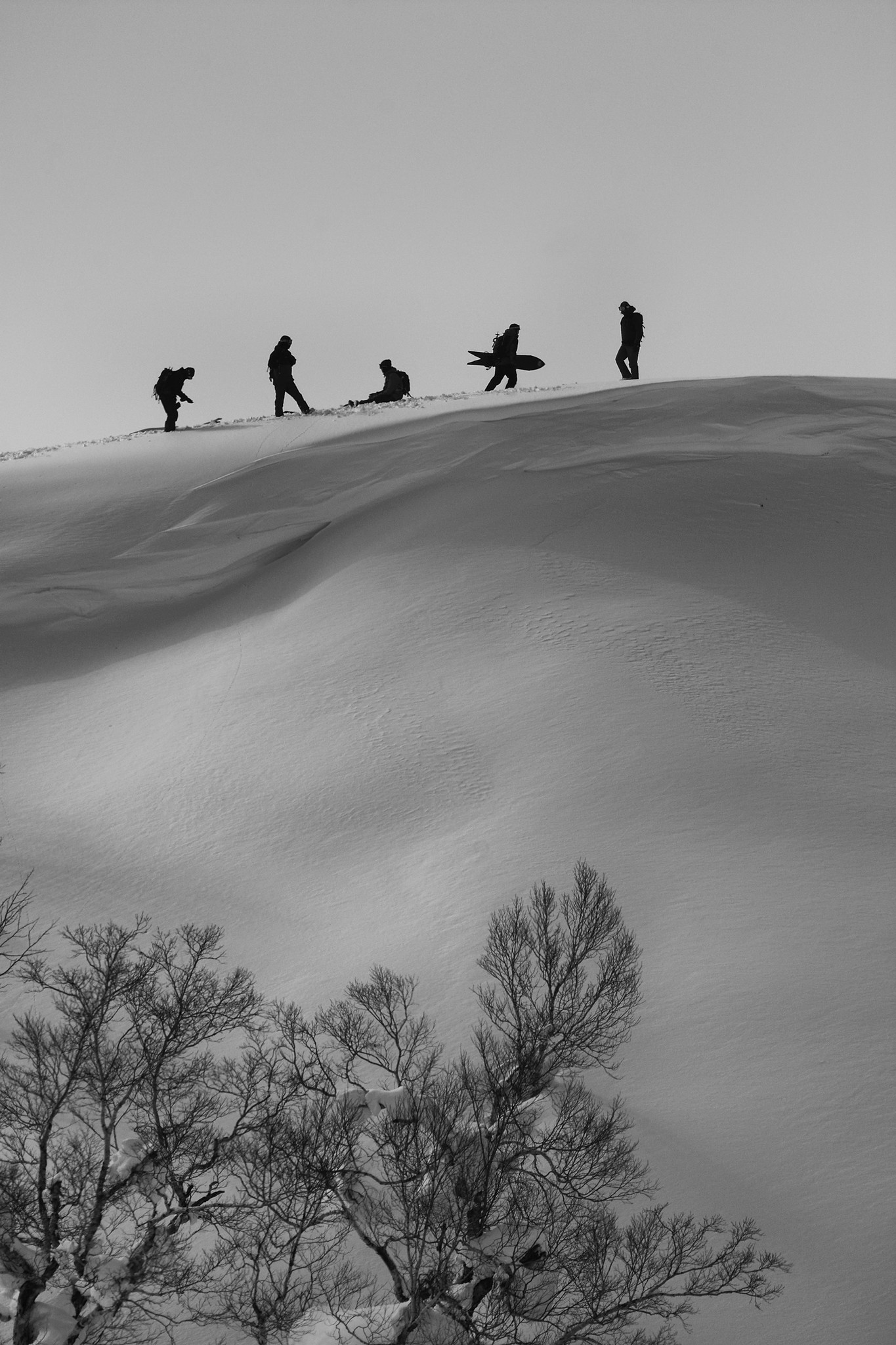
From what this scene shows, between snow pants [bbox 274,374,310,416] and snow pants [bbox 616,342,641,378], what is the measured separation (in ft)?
28.8

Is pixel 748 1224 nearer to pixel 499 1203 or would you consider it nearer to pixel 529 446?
pixel 499 1203

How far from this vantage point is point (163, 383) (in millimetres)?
33094

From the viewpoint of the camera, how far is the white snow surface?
1448 centimetres

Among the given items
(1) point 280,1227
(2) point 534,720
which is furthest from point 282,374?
(1) point 280,1227

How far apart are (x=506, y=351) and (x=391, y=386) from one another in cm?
386

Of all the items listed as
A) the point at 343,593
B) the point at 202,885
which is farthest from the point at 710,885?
the point at 343,593

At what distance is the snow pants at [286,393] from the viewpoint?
112ft

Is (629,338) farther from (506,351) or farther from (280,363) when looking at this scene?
(280,363)

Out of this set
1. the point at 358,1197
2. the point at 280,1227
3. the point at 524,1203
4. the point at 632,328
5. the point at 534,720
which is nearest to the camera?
the point at 524,1203

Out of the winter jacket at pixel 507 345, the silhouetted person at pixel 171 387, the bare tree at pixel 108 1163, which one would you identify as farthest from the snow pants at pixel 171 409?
the bare tree at pixel 108 1163

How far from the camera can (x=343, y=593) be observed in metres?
27.7

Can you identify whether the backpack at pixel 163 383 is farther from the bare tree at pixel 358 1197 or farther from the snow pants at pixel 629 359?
the bare tree at pixel 358 1197

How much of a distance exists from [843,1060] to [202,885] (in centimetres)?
971

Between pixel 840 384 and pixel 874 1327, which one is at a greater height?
pixel 840 384
